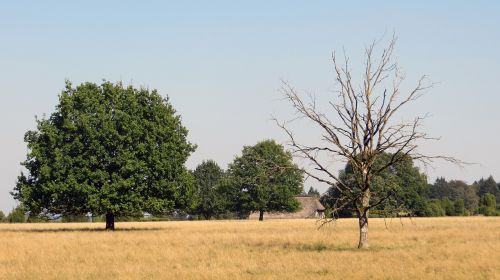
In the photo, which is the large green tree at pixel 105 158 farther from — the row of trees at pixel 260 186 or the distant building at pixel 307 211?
the distant building at pixel 307 211

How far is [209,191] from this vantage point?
117 meters

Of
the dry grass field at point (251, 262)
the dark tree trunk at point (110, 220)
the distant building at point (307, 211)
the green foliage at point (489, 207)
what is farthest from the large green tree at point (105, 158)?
the distant building at point (307, 211)

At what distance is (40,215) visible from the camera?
156ft

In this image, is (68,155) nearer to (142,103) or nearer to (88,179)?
(88,179)

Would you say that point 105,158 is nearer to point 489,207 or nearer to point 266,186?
point 266,186

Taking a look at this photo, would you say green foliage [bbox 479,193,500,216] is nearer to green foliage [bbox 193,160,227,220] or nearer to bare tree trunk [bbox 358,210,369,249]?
green foliage [bbox 193,160,227,220]

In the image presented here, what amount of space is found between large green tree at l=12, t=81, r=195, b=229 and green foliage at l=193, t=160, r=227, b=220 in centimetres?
5673

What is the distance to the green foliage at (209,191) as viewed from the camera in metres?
112

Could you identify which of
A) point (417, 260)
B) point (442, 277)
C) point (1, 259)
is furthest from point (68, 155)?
point (442, 277)

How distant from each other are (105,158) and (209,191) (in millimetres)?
73244

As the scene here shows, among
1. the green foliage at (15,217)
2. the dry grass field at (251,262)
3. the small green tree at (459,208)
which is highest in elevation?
Answer: the small green tree at (459,208)

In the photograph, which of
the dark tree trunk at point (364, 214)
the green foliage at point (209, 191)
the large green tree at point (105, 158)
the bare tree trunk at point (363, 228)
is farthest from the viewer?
the green foliage at point (209, 191)

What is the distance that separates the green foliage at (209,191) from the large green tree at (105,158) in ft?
186

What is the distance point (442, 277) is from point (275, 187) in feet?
224
